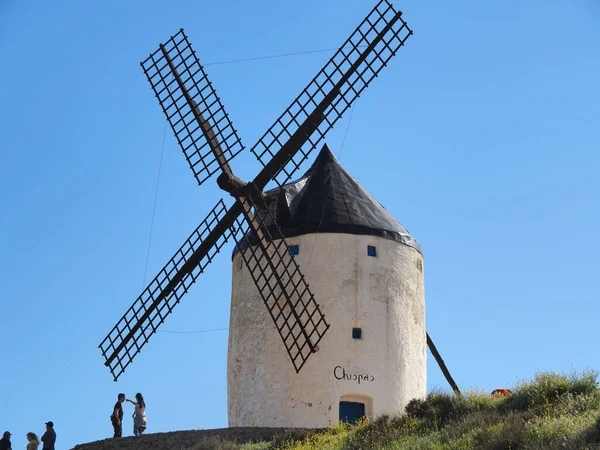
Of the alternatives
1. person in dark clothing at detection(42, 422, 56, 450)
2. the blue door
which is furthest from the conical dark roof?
person in dark clothing at detection(42, 422, 56, 450)

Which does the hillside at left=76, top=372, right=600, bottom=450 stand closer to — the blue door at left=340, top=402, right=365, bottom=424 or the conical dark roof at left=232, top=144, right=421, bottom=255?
the blue door at left=340, top=402, right=365, bottom=424

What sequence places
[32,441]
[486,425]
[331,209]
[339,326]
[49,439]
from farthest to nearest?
[331,209]
[339,326]
[32,441]
[49,439]
[486,425]

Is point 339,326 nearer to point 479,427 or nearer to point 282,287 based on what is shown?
point 282,287

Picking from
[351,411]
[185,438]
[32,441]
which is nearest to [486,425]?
[351,411]

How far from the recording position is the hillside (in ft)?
50.5

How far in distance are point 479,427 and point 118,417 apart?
7505 mm

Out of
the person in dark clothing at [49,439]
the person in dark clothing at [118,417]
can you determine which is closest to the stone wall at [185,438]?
the person in dark clothing at [118,417]

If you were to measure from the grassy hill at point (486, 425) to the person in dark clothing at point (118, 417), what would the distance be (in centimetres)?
225

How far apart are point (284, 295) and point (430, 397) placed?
363cm

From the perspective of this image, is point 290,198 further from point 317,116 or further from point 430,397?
point 430,397

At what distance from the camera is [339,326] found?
2238 cm

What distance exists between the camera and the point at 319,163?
2520 centimetres

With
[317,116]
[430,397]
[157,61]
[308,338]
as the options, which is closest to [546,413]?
[430,397]

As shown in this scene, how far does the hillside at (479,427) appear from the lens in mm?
15406
